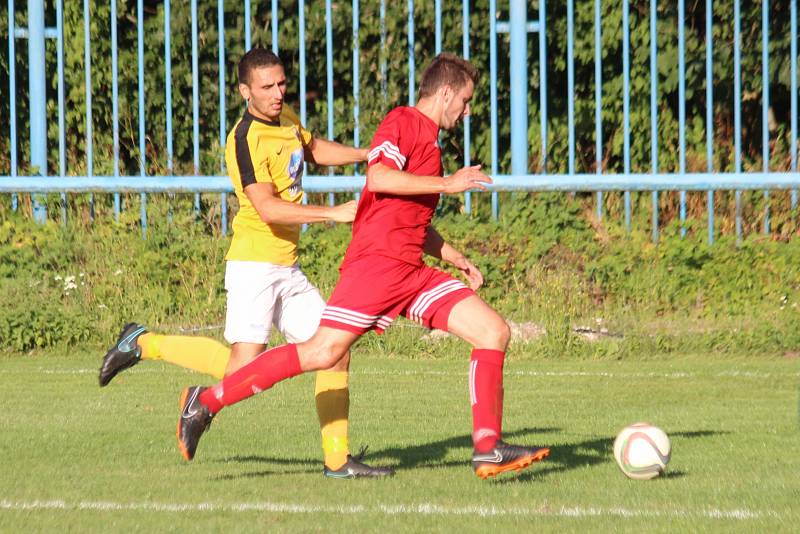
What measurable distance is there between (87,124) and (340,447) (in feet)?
24.8

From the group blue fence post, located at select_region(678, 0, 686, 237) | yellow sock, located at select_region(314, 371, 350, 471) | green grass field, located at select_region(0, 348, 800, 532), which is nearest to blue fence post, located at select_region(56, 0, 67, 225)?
green grass field, located at select_region(0, 348, 800, 532)

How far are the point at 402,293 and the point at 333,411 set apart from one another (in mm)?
663

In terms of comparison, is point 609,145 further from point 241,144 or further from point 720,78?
point 241,144

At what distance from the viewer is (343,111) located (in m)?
13.0

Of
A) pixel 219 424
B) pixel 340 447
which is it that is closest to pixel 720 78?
pixel 219 424

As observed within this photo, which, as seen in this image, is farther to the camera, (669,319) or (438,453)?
(669,319)

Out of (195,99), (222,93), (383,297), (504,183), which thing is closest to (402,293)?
(383,297)

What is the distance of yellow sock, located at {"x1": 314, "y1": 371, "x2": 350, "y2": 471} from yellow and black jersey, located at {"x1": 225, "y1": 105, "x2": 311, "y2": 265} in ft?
1.87

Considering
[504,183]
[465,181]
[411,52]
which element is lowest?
[465,181]

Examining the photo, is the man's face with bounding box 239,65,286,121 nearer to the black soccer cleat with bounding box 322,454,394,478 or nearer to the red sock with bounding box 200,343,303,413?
the red sock with bounding box 200,343,303,413

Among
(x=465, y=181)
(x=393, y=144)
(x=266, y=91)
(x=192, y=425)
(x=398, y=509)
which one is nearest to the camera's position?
(x=398, y=509)

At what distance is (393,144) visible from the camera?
219 inches

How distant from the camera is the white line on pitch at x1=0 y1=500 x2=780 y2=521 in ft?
16.3

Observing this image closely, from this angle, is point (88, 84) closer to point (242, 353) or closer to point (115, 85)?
point (115, 85)
